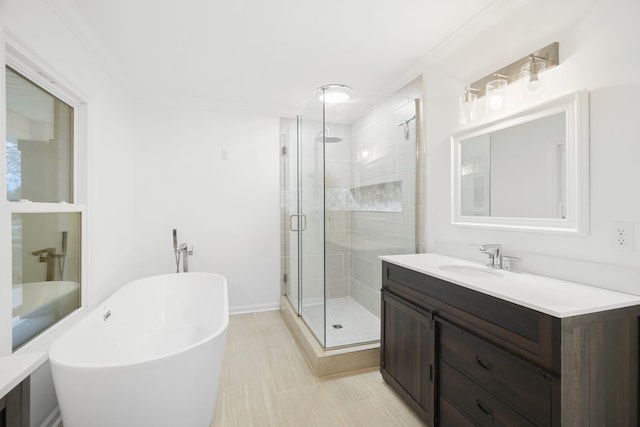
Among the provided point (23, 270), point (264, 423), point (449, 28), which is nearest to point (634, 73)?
point (449, 28)

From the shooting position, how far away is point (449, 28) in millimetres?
2076

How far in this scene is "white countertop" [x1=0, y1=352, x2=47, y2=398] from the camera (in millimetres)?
959

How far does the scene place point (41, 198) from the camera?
1854 mm

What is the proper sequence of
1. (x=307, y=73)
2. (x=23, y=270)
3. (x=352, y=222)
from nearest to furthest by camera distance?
(x=23, y=270)
(x=307, y=73)
(x=352, y=222)

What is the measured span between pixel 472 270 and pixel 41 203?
103 inches

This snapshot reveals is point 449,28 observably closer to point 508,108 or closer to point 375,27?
point 375,27

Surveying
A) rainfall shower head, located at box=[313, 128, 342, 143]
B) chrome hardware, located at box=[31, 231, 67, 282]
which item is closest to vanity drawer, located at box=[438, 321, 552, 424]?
rainfall shower head, located at box=[313, 128, 342, 143]

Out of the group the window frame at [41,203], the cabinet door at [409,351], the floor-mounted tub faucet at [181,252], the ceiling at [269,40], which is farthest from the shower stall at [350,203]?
the window frame at [41,203]

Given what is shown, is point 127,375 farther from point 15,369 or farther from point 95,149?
point 95,149

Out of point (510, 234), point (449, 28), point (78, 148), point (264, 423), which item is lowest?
point (264, 423)

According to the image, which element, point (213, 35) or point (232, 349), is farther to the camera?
point (232, 349)

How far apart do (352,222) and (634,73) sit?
2.25 meters

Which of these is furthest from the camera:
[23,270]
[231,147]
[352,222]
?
[231,147]

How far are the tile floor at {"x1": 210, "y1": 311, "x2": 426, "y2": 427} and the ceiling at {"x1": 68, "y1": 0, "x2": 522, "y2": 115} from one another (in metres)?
2.49
